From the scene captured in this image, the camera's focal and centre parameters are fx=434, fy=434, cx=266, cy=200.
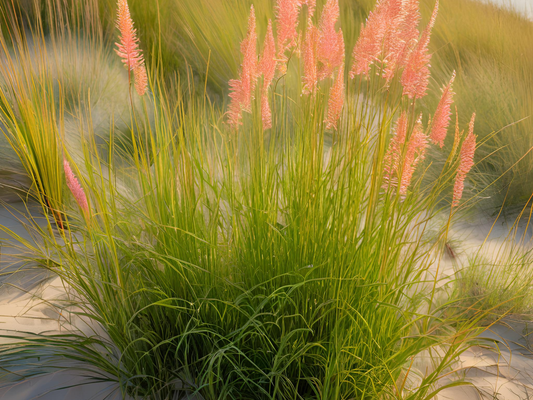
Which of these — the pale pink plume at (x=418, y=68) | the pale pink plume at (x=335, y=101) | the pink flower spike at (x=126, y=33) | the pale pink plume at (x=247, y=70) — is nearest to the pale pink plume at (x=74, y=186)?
the pink flower spike at (x=126, y=33)

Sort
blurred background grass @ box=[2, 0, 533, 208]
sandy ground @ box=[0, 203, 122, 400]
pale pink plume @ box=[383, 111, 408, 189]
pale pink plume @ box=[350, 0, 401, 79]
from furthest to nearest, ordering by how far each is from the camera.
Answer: blurred background grass @ box=[2, 0, 533, 208], sandy ground @ box=[0, 203, 122, 400], pale pink plume @ box=[383, 111, 408, 189], pale pink plume @ box=[350, 0, 401, 79]

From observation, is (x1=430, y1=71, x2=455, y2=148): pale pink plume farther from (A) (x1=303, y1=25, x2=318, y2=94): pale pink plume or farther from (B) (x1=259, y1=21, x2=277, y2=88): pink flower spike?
(B) (x1=259, y1=21, x2=277, y2=88): pink flower spike

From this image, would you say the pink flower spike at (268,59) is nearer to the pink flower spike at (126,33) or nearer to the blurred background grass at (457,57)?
the pink flower spike at (126,33)

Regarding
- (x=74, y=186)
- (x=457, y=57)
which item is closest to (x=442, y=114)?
(x=74, y=186)

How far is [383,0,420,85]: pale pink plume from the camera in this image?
3.77 ft

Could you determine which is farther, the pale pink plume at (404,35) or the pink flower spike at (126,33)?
the pink flower spike at (126,33)

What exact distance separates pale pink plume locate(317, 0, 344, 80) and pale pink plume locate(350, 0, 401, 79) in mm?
69

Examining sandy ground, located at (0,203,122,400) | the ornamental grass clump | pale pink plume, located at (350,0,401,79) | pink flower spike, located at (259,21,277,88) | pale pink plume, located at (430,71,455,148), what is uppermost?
pale pink plume, located at (350,0,401,79)

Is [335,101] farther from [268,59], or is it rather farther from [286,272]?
[286,272]

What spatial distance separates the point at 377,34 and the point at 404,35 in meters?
0.08

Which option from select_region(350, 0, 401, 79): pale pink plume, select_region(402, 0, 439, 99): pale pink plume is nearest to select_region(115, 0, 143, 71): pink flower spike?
select_region(350, 0, 401, 79): pale pink plume

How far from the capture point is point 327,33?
1.22 metres

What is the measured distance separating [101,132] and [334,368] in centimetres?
264

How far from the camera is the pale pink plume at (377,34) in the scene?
1.13 meters
